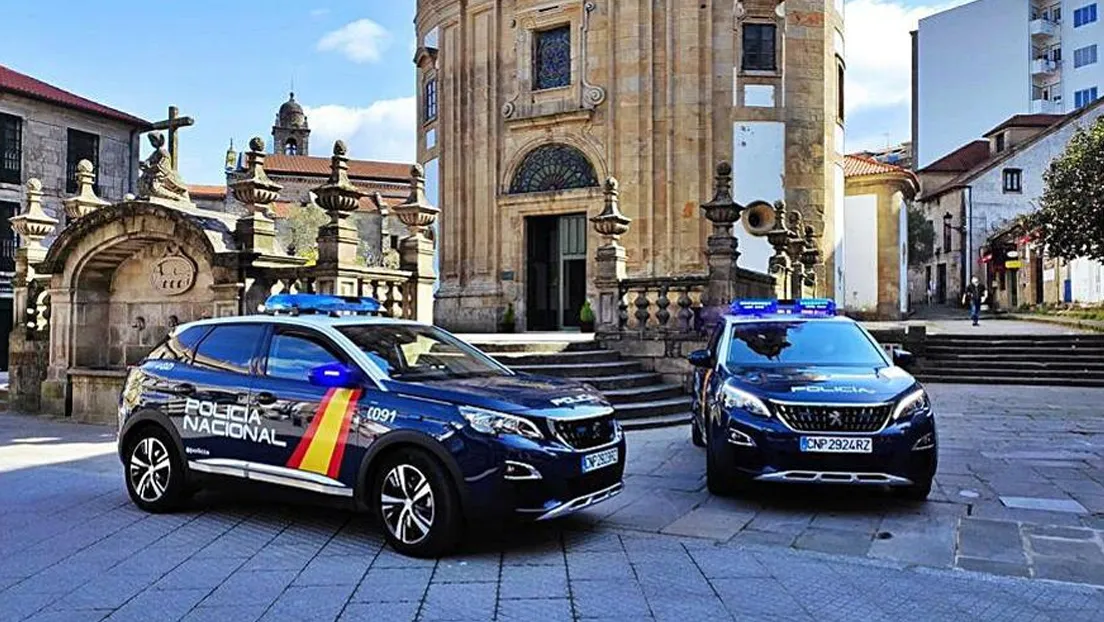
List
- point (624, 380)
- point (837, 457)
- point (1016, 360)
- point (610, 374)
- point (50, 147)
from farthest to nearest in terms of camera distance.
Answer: point (50, 147)
point (1016, 360)
point (610, 374)
point (624, 380)
point (837, 457)

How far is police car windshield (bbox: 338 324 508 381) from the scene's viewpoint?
611 cm

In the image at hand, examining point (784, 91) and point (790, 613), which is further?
point (784, 91)

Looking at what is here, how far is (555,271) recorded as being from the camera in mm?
23609

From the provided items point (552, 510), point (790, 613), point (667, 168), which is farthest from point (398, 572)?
point (667, 168)

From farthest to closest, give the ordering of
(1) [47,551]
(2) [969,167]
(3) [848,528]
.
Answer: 1. (2) [969,167]
2. (3) [848,528]
3. (1) [47,551]

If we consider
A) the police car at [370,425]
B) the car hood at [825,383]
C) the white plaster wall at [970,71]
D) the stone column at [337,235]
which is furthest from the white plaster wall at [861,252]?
the white plaster wall at [970,71]

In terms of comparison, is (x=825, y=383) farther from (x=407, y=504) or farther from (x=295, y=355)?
(x=295, y=355)

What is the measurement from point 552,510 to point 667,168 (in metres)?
17.3

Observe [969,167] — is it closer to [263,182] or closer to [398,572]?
[263,182]

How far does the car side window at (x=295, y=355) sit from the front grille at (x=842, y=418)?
372 cm

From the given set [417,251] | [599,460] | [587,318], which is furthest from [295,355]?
[587,318]

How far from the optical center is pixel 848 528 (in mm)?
6367

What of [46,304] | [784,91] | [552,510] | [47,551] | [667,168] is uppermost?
[784,91]

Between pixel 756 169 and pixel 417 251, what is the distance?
1209 centimetres
